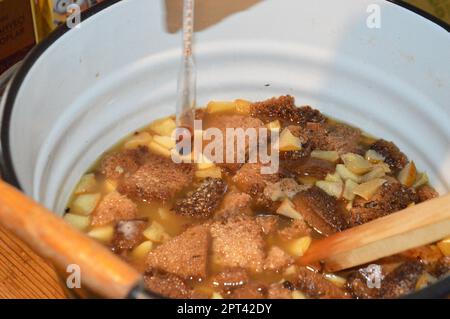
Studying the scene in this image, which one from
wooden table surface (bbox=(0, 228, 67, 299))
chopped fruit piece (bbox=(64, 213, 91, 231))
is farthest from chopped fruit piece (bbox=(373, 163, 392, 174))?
wooden table surface (bbox=(0, 228, 67, 299))

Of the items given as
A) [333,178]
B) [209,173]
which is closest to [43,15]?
[209,173]

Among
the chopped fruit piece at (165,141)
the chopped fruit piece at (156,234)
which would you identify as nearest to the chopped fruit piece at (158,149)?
the chopped fruit piece at (165,141)

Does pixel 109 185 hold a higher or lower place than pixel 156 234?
higher

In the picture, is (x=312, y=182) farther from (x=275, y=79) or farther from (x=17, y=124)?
(x=17, y=124)

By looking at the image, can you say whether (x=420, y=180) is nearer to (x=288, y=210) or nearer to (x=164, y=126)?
(x=288, y=210)
